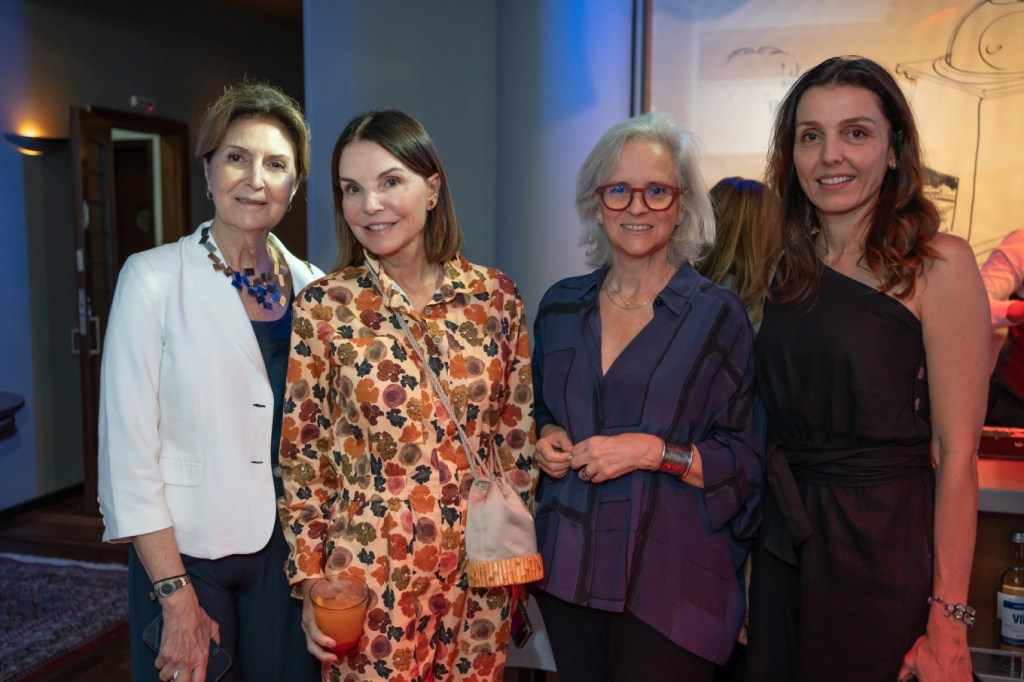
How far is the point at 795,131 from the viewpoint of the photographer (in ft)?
5.62

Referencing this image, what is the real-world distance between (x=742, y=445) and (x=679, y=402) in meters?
0.17

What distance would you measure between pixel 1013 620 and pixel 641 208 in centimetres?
148

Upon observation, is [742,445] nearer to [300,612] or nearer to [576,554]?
[576,554]

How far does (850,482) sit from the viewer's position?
5.29 ft

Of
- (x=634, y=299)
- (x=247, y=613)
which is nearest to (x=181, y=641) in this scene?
(x=247, y=613)

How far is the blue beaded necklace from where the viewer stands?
1.82 m

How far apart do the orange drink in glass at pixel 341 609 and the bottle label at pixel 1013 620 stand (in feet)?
5.49

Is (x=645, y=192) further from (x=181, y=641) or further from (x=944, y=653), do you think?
(x=181, y=641)

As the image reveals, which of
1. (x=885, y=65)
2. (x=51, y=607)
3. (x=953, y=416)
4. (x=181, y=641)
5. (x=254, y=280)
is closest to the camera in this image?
(x=953, y=416)

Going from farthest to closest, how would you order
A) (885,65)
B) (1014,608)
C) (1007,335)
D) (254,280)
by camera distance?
(885,65)
(1007,335)
(1014,608)
(254,280)

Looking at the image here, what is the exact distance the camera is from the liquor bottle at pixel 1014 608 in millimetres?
2094

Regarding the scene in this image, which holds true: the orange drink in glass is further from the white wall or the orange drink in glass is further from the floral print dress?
the white wall

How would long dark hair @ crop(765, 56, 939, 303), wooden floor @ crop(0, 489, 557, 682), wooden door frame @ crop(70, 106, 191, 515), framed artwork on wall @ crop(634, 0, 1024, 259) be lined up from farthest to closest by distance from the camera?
1. wooden door frame @ crop(70, 106, 191, 515)
2. wooden floor @ crop(0, 489, 557, 682)
3. framed artwork on wall @ crop(634, 0, 1024, 259)
4. long dark hair @ crop(765, 56, 939, 303)

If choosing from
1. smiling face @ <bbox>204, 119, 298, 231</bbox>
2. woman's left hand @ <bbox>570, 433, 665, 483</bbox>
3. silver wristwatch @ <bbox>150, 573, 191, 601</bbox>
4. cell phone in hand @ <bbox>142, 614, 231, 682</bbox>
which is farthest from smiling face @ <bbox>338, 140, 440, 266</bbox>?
cell phone in hand @ <bbox>142, 614, 231, 682</bbox>
